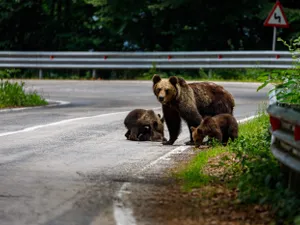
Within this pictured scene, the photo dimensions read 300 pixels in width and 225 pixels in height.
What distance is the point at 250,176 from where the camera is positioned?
8.28 metres

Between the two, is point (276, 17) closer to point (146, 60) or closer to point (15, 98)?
point (146, 60)

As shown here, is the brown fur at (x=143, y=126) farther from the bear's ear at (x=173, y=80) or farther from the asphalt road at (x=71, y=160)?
the bear's ear at (x=173, y=80)

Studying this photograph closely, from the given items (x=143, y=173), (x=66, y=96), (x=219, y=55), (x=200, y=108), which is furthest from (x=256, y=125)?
(x=219, y=55)


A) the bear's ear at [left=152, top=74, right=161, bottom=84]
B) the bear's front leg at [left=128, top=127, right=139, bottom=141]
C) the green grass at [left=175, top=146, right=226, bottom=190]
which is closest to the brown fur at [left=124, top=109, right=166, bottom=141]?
the bear's front leg at [left=128, top=127, right=139, bottom=141]

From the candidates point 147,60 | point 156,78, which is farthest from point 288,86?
point 147,60

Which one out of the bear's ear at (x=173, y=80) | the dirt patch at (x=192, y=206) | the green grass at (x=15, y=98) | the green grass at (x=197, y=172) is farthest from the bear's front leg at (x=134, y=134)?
the green grass at (x=15, y=98)

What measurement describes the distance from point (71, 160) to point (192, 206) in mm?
3238

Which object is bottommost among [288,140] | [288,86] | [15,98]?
[15,98]

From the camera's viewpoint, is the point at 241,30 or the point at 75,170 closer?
the point at 75,170

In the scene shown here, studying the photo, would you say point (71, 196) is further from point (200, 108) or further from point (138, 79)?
point (138, 79)

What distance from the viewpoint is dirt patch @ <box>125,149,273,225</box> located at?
7.20 meters

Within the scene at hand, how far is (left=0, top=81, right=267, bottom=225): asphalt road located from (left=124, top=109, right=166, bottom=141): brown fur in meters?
0.29

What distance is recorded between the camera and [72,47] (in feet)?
115

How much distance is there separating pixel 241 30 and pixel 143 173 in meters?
23.7
